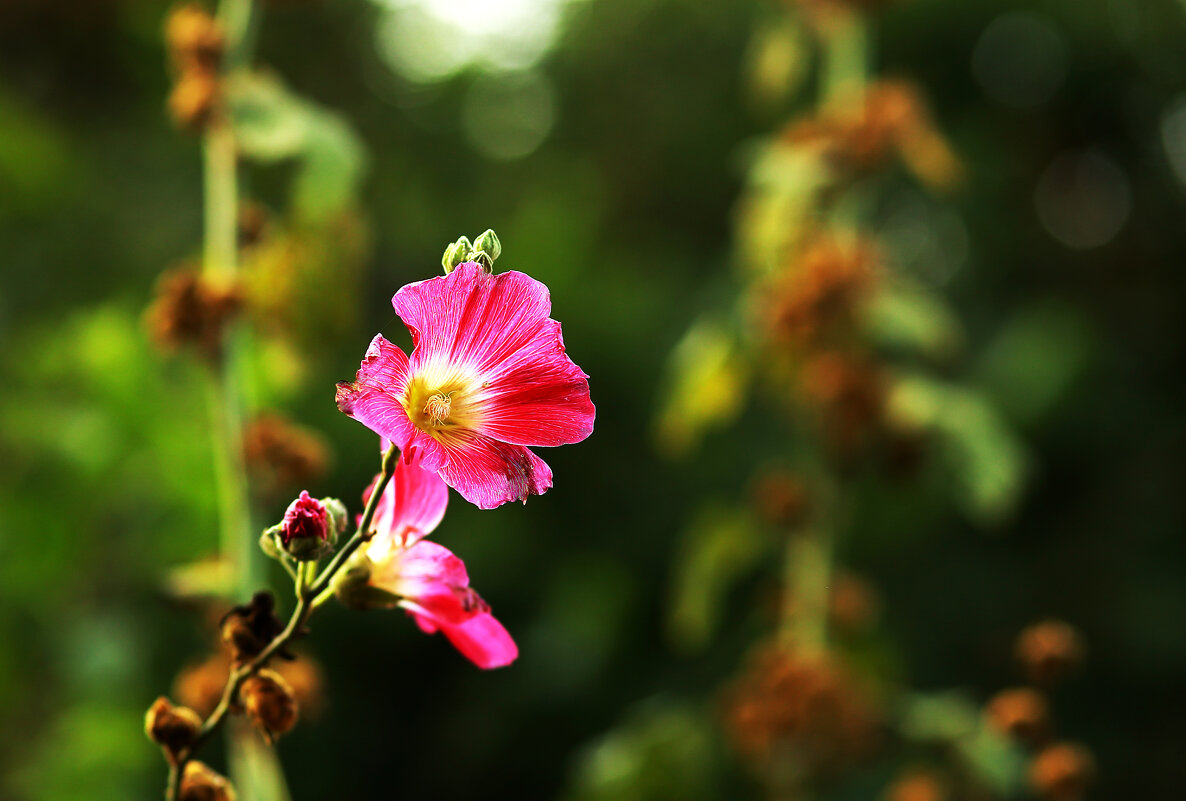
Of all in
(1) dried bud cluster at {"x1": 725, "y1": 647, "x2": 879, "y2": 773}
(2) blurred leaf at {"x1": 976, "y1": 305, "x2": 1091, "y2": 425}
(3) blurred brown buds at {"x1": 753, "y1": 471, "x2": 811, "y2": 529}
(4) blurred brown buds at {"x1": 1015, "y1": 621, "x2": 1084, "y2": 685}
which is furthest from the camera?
(2) blurred leaf at {"x1": 976, "y1": 305, "x2": 1091, "y2": 425}

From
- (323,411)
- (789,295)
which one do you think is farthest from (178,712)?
(323,411)

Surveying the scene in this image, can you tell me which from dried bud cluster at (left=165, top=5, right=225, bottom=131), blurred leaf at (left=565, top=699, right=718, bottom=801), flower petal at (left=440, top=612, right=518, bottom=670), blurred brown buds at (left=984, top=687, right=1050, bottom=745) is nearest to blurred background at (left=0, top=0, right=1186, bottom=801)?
blurred leaf at (left=565, top=699, right=718, bottom=801)

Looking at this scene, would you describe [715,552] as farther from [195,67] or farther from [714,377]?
[195,67]

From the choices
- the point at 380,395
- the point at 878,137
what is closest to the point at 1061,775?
the point at 380,395

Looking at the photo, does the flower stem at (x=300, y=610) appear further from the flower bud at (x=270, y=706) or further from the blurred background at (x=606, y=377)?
the blurred background at (x=606, y=377)

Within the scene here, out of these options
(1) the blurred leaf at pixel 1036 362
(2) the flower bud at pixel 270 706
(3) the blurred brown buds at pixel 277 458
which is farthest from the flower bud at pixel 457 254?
(1) the blurred leaf at pixel 1036 362

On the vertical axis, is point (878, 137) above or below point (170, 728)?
above

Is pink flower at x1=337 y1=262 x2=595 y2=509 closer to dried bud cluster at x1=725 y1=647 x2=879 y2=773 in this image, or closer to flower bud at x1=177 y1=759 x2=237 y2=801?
flower bud at x1=177 y1=759 x2=237 y2=801
